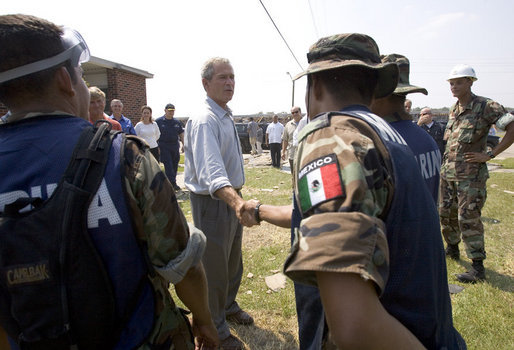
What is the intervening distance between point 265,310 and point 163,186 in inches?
103

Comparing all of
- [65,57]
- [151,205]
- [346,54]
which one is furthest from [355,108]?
[65,57]

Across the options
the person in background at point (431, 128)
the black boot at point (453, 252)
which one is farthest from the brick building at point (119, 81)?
the black boot at point (453, 252)

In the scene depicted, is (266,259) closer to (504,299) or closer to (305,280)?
(504,299)

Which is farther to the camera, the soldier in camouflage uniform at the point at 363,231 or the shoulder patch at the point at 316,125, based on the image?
Answer: the shoulder patch at the point at 316,125

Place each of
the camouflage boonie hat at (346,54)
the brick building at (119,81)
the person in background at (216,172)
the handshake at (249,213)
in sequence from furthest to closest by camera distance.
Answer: the brick building at (119,81), the person in background at (216,172), the handshake at (249,213), the camouflage boonie hat at (346,54)

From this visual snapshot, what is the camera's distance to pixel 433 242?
3.42 ft

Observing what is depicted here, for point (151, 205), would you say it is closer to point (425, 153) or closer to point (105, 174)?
point (105, 174)

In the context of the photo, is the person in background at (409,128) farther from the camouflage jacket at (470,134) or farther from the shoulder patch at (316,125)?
the camouflage jacket at (470,134)

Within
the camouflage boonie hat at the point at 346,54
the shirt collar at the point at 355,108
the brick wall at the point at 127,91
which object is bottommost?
the shirt collar at the point at 355,108

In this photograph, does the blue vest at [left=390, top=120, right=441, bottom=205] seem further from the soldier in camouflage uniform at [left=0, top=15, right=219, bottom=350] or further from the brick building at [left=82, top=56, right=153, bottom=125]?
the brick building at [left=82, top=56, right=153, bottom=125]

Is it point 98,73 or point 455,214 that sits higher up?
point 98,73

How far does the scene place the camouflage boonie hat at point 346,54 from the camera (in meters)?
1.24

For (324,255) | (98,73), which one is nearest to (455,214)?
(324,255)

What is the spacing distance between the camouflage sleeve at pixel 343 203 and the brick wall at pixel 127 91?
15.2 meters
